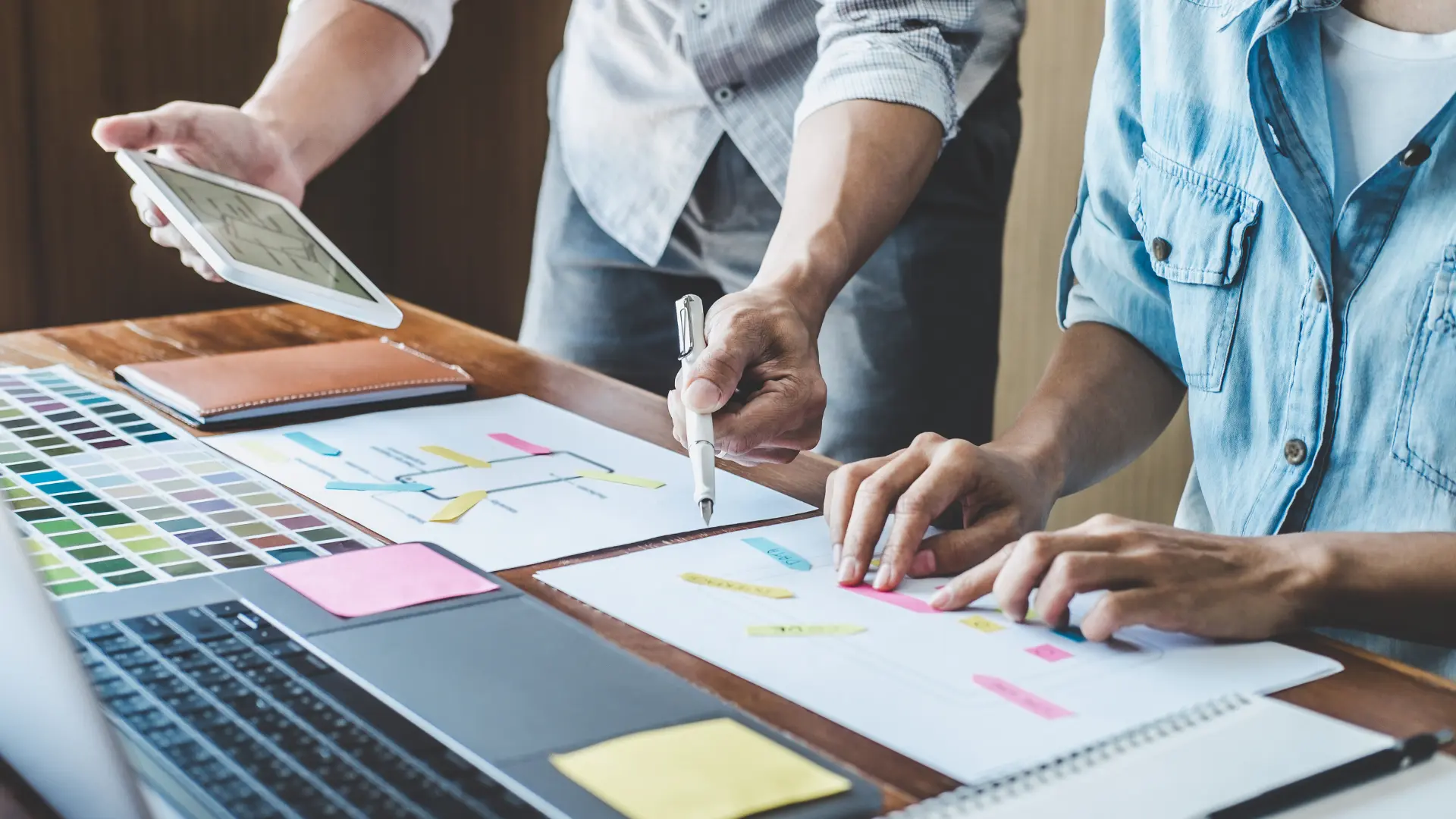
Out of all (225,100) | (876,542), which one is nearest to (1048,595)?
(876,542)

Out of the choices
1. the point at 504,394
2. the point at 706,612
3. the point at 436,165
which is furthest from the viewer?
the point at 436,165

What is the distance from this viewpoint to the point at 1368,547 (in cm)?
81

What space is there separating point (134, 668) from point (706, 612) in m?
0.29

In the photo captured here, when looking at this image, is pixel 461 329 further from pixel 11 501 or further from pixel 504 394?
pixel 11 501

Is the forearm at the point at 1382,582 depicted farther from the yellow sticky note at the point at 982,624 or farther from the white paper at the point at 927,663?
the yellow sticky note at the point at 982,624

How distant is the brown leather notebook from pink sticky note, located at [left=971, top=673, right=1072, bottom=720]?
660mm

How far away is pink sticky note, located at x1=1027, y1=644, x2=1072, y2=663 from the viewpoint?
0.73m

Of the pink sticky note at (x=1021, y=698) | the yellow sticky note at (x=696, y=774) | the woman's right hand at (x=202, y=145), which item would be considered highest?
the woman's right hand at (x=202, y=145)

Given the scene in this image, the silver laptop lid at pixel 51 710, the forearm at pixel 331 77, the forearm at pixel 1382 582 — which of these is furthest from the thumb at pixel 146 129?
the forearm at pixel 1382 582

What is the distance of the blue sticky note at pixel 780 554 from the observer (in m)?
0.86

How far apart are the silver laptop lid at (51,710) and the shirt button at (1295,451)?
2.63ft

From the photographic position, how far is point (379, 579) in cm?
79

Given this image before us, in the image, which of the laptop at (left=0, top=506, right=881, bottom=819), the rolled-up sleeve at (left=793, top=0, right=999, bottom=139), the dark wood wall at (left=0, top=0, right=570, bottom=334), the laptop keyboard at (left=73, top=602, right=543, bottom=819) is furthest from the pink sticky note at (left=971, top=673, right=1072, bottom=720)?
the dark wood wall at (left=0, top=0, right=570, bottom=334)

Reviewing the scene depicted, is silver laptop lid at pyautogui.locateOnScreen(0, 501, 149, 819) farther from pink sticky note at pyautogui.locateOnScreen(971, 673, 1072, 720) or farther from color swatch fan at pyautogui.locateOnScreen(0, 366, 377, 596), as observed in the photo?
pink sticky note at pyautogui.locateOnScreen(971, 673, 1072, 720)
